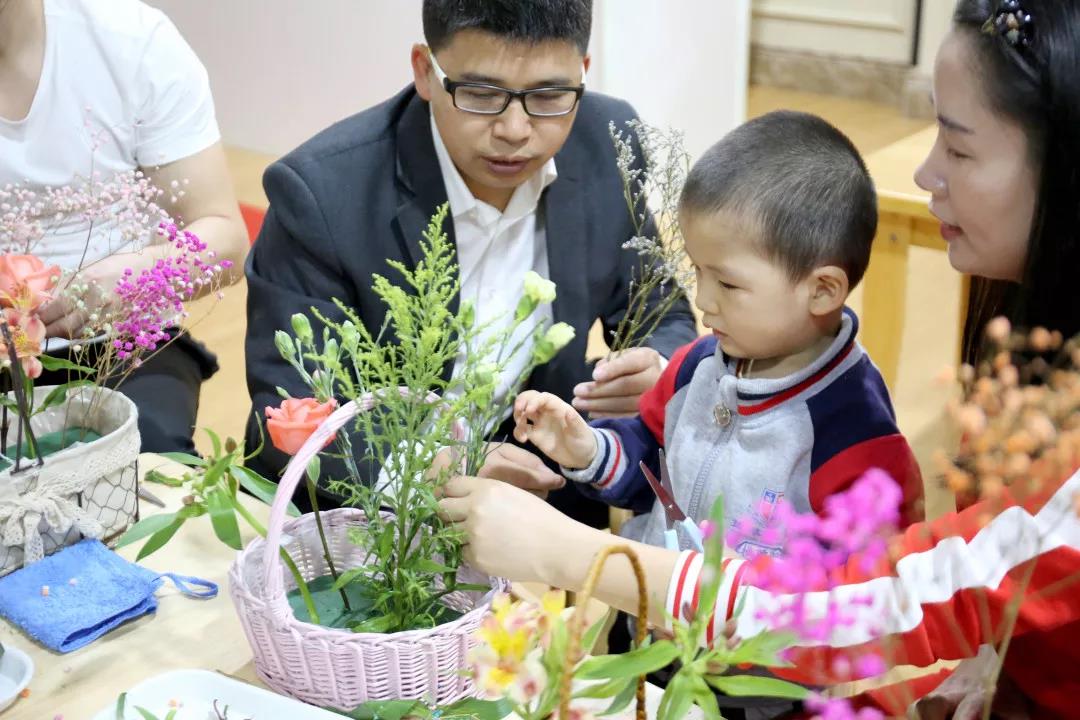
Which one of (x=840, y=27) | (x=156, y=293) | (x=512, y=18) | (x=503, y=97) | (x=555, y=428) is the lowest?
(x=840, y=27)

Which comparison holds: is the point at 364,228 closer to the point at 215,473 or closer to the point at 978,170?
the point at 215,473

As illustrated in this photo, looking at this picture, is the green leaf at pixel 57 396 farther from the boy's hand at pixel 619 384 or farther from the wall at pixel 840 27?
the wall at pixel 840 27

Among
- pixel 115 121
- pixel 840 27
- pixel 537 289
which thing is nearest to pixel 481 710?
Result: pixel 537 289

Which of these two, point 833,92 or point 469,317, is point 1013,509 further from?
point 833,92

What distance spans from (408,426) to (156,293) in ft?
1.32

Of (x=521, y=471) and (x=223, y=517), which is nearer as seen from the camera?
(x=223, y=517)

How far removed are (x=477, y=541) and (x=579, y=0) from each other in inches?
34.8

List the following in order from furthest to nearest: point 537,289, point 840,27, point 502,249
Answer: point 840,27, point 502,249, point 537,289

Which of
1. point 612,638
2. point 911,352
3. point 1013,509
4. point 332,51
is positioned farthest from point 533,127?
point 332,51

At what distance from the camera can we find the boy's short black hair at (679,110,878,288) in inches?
53.4

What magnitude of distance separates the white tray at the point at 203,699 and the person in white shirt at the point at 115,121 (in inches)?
34.4

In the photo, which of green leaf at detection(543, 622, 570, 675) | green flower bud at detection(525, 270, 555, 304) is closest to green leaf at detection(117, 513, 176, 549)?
green flower bud at detection(525, 270, 555, 304)

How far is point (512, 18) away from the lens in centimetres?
161

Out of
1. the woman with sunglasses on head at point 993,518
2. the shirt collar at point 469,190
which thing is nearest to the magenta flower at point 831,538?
the woman with sunglasses on head at point 993,518
